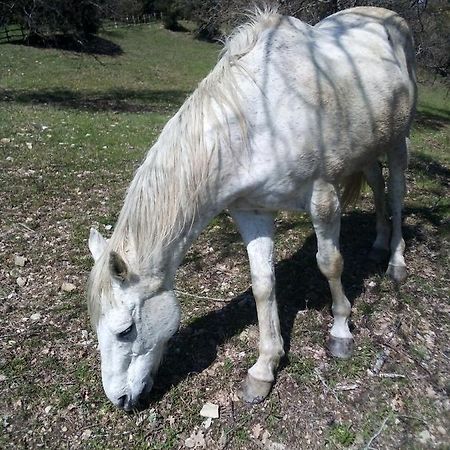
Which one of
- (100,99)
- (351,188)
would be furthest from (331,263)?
(100,99)

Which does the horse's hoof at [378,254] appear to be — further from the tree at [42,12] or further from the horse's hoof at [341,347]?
the tree at [42,12]

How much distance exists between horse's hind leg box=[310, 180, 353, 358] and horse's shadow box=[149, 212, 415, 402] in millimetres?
411

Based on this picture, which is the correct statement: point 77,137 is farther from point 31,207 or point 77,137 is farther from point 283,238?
point 283,238

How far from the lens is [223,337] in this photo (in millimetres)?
3980

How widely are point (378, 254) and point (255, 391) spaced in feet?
7.83

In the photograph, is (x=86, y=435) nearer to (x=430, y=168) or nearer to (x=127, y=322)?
(x=127, y=322)

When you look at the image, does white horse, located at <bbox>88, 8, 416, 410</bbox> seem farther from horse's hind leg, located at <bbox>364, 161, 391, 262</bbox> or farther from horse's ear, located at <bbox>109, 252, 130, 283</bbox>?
horse's hind leg, located at <bbox>364, 161, 391, 262</bbox>

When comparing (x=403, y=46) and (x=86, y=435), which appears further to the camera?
(x=403, y=46)

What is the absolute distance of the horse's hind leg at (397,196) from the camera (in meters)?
4.61

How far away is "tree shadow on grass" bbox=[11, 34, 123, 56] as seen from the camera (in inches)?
977

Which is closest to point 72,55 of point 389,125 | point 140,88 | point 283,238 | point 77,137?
point 140,88

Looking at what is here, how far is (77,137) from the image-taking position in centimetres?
945

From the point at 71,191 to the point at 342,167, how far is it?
4.41m

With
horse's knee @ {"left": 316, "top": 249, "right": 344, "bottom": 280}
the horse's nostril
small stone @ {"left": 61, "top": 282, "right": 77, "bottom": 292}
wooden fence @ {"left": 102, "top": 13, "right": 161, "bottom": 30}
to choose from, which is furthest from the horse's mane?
wooden fence @ {"left": 102, "top": 13, "right": 161, "bottom": 30}
